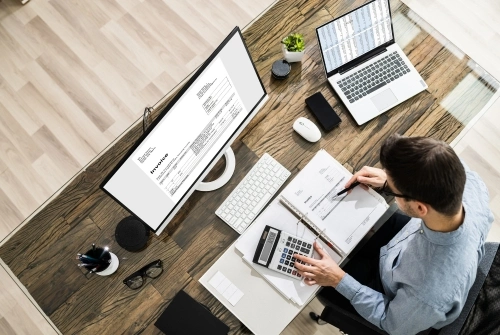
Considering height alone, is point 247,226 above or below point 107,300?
above

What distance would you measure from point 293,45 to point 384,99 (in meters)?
0.44

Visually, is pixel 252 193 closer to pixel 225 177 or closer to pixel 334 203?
pixel 225 177

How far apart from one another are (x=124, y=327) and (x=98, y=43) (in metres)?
2.06

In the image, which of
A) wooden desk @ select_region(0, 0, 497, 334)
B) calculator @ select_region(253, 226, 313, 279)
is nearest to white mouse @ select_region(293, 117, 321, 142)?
wooden desk @ select_region(0, 0, 497, 334)

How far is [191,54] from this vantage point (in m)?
2.98

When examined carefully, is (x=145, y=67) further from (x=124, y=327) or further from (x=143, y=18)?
(x=124, y=327)

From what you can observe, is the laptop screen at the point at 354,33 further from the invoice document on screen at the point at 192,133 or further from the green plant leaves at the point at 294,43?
the invoice document on screen at the point at 192,133

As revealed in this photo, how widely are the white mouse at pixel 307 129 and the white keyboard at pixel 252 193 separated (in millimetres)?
162

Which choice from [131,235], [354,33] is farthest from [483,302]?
[131,235]

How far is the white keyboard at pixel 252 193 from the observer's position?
5.55 ft

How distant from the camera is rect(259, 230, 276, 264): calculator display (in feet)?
5.21

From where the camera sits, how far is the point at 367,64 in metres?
1.89

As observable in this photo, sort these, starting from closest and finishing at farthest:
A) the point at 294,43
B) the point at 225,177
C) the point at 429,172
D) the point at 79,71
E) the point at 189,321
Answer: the point at 429,172 < the point at 189,321 < the point at 225,177 < the point at 294,43 < the point at 79,71

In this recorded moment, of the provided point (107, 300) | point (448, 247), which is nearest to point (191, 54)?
point (107, 300)
